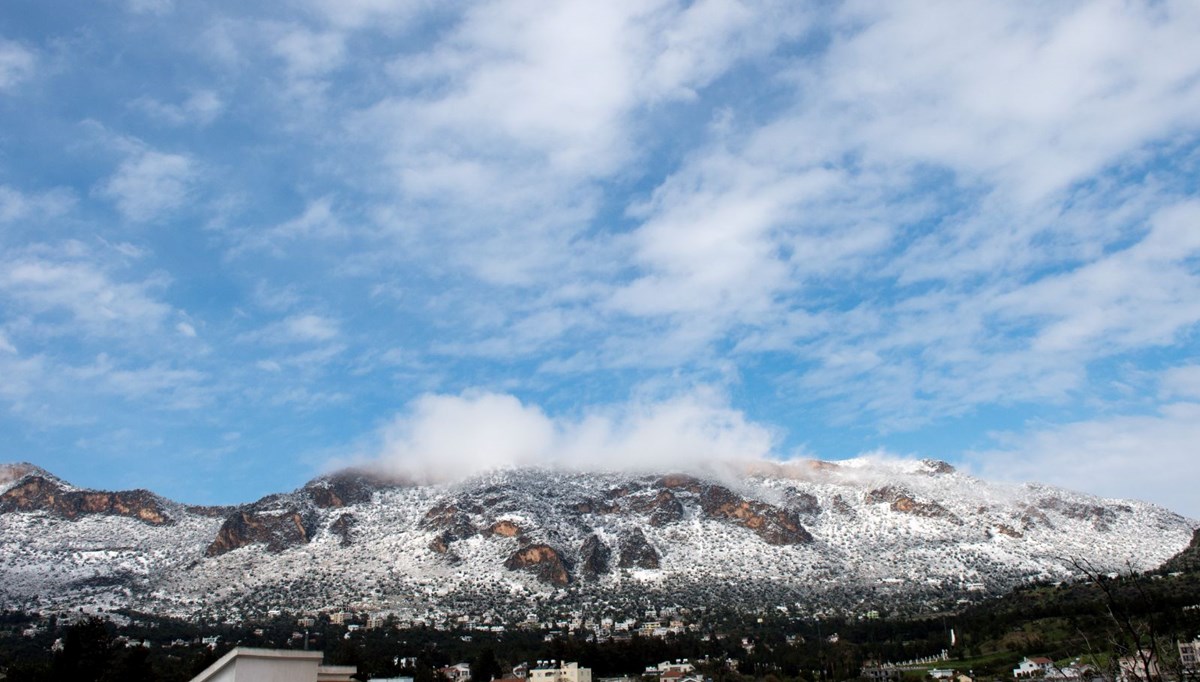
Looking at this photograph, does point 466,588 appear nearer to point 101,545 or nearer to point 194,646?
point 194,646

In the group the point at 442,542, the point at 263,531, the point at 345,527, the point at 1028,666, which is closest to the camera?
the point at 1028,666

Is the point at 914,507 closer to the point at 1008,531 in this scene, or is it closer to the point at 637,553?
the point at 1008,531

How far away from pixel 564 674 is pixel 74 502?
311 ft

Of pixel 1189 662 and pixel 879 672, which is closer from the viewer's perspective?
pixel 1189 662

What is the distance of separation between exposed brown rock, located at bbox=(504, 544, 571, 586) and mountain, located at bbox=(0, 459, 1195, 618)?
21 cm

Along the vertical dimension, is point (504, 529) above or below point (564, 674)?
above

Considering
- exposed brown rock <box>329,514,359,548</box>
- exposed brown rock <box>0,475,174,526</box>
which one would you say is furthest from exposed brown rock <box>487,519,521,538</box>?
exposed brown rock <box>0,475,174,526</box>

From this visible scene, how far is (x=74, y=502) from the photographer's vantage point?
126 meters

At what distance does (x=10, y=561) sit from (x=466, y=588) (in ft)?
174

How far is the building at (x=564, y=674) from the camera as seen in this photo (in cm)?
6225

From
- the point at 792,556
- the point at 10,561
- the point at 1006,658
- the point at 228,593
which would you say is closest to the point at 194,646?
the point at 228,593

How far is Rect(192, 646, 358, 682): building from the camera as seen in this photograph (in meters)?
7.26

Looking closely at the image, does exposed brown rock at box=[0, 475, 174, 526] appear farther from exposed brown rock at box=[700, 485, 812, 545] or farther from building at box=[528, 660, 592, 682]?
building at box=[528, 660, 592, 682]

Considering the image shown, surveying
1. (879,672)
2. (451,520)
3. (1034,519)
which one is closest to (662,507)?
(451,520)
